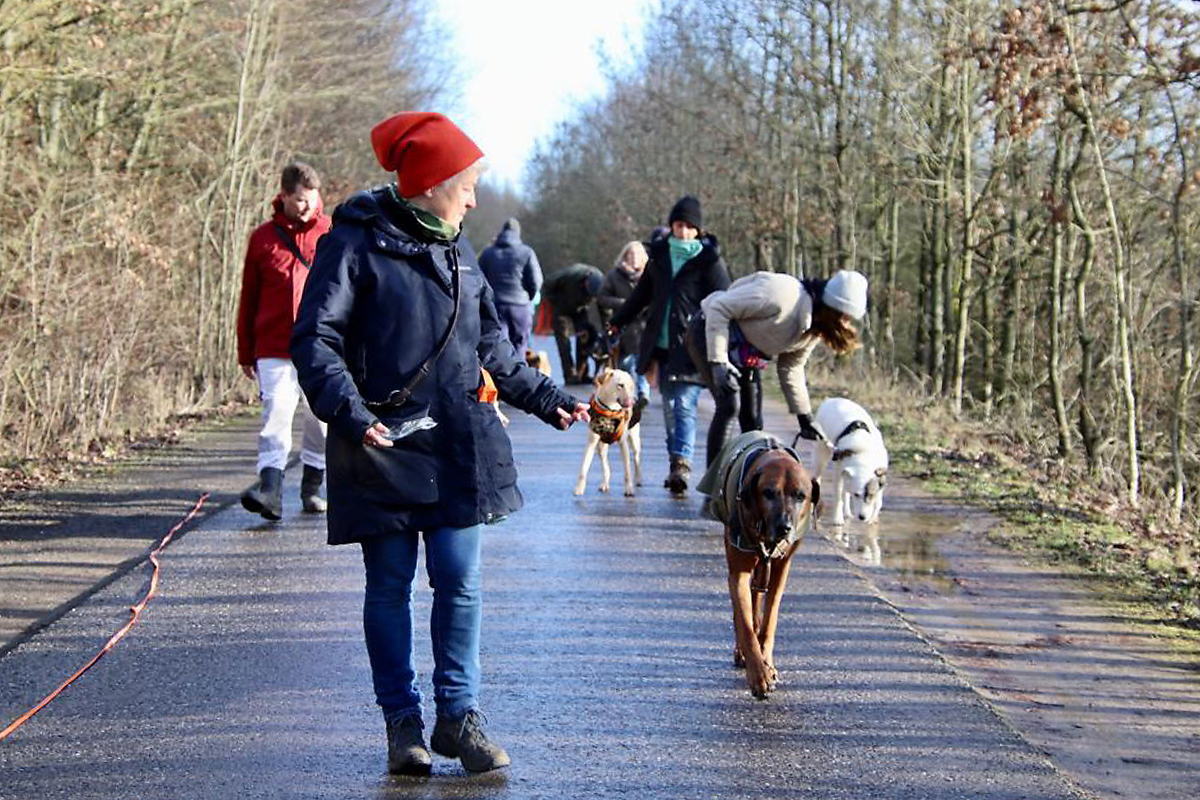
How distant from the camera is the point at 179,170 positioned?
19.6 metres

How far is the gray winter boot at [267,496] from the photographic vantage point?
9.84 metres

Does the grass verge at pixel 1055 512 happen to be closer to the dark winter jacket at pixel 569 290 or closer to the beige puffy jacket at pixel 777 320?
the beige puffy jacket at pixel 777 320

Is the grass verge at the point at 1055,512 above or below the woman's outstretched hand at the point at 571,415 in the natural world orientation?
below

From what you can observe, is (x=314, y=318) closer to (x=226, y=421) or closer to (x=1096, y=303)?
(x=226, y=421)

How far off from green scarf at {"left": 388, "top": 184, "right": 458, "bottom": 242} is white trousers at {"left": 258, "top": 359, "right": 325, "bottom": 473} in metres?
4.62

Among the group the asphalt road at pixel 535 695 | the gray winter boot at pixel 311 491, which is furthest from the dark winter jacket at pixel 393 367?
the gray winter boot at pixel 311 491

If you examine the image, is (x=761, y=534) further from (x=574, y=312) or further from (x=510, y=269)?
(x=574, y=312)

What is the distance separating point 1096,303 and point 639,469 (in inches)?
545

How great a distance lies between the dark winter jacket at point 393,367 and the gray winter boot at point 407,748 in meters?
0.59

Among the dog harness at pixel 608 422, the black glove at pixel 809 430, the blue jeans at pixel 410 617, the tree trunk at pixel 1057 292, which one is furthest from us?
the tree trunk at pixel 1057 292

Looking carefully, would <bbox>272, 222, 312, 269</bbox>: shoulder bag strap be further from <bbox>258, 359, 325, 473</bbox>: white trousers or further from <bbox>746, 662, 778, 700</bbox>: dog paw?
<bbox>746, 662, 778, 700</bbox>: dog paw

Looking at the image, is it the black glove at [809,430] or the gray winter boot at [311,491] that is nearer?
the black glove at [809,430]

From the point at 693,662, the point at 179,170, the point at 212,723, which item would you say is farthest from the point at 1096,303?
the point at 212,723

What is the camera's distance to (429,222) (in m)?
5.11
